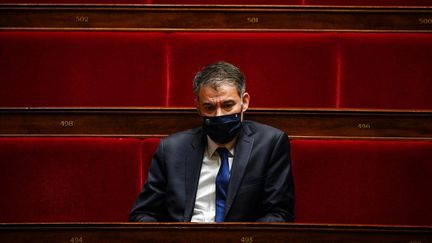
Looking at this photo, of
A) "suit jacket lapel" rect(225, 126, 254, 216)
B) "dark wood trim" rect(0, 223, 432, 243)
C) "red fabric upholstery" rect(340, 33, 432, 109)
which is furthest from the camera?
"red fabric upholstery" rect(340, 33, 432, 109)

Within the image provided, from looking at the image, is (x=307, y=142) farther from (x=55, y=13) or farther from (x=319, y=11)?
(x=55, y=13)

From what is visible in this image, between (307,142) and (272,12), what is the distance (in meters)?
0.16

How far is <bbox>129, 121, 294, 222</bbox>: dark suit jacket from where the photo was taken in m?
0.44

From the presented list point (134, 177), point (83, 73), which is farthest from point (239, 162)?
point (83, 73)

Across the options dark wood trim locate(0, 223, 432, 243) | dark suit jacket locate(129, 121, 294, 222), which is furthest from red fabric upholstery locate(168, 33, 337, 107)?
dark wood trim locate(0, 223, 432, 243)

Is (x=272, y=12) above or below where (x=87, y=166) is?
above

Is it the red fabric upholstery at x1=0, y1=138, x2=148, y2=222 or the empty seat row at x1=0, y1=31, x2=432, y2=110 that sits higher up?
the empty seat row at x1=0, y1=31, x2=432, y2=110

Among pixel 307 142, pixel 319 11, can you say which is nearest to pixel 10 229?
pixel 307 142

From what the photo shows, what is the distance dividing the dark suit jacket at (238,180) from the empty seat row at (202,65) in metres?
0.12

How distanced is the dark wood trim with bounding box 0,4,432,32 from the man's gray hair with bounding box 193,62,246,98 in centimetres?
15

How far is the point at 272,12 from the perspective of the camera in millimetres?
611

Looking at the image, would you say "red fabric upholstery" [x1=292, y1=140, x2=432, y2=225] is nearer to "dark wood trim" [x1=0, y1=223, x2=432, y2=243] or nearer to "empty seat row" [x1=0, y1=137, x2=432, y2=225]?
"empty seat row" [x1=0, y1=137, x2=432, y2=225]

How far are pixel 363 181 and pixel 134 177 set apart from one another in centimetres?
19

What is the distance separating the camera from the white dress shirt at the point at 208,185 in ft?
1.49
